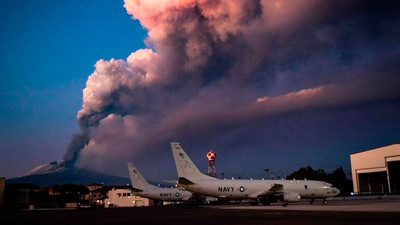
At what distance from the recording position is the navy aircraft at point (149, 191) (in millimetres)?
76438

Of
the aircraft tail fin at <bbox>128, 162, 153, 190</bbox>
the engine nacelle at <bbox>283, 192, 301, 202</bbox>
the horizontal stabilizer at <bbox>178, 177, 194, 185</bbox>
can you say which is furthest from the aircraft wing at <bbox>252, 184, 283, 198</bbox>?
the aircraft tail fin at <bbox>128, 162, 153, 190</bbox>

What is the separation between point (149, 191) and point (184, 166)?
2208cm

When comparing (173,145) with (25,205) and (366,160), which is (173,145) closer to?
(366,160)

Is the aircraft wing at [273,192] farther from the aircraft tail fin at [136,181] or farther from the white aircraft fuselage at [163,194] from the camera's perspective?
the aircraft tail fin at [136,181]

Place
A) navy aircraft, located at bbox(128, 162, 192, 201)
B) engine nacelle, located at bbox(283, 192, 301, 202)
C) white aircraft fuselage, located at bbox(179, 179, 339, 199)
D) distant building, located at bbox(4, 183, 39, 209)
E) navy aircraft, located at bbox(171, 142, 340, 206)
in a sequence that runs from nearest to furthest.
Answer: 1. navy aircraft, located at bbox(171, 142, 340, 206)
2. white aircraft fuselage, located at bbox(179, 179, 339, 199)
3. engine nacelle, located at bbox(283, 192, 301, 202)
4. navy aircraft, located at bbox(128, 162, 192, 201)
5. distant building, located at bbox(4, 183, 39, 209)

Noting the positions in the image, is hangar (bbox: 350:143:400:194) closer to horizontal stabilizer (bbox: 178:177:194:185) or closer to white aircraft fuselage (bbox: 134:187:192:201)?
white aircraft fuselage (bbox: 134:187:192:201)

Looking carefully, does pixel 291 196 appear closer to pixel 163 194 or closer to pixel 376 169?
pixel 163 194

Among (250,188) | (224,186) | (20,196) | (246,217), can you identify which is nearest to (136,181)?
(224,186)

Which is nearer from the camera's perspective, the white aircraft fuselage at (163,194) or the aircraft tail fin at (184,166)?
the aircraft tail fin at (184,166)

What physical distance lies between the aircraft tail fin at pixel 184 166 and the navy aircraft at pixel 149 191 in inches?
848

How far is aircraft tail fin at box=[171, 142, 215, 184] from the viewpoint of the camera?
5734 cm

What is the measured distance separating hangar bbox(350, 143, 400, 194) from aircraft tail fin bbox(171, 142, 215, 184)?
46091mm

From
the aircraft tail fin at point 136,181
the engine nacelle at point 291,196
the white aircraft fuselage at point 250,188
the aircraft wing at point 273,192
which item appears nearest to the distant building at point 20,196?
the aircraft tail fin at point 136,181

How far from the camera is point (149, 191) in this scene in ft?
252
